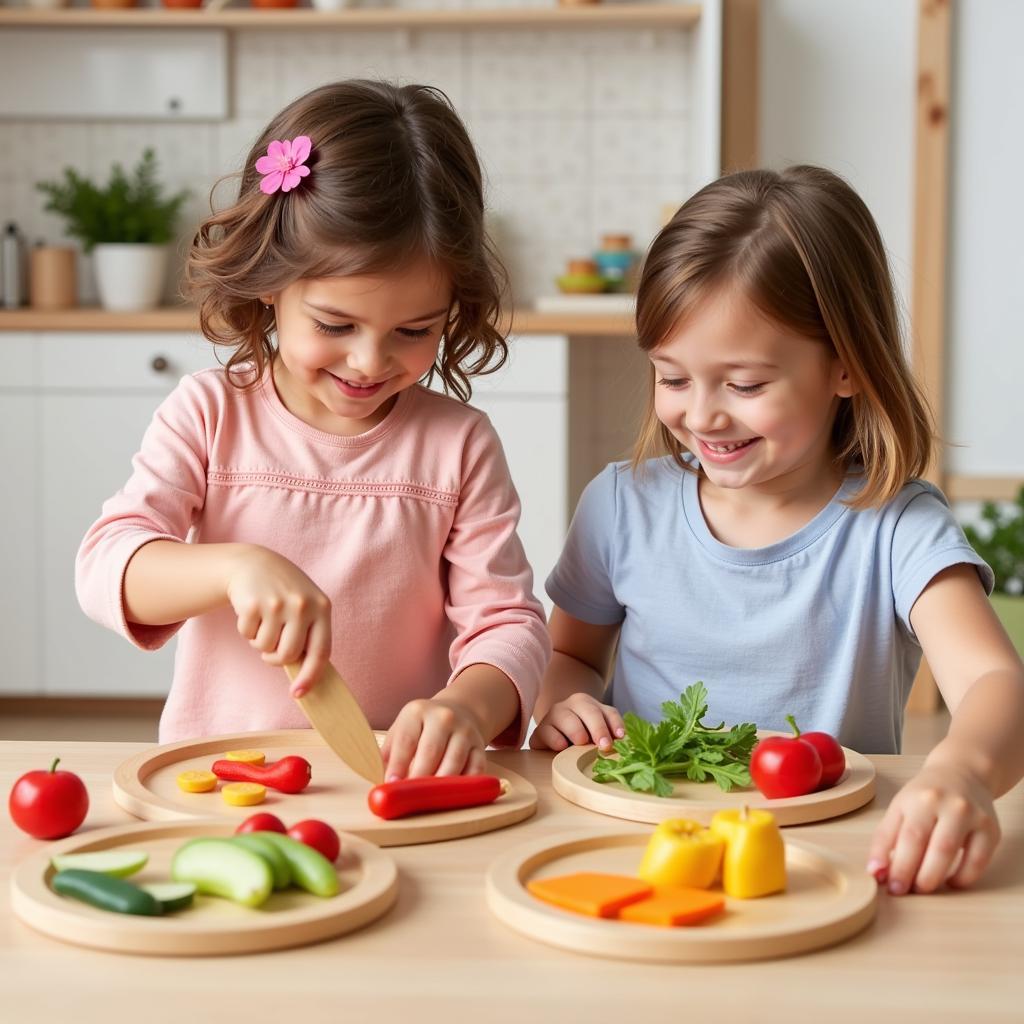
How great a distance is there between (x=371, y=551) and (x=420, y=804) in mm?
478

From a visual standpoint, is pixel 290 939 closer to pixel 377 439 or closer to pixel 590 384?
pixel 377 439

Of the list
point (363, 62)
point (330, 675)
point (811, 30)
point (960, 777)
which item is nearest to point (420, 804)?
point (330, 675)

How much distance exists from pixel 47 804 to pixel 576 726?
431 mm

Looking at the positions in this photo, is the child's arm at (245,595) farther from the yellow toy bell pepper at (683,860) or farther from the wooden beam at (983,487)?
the wooden beam at (983,487)

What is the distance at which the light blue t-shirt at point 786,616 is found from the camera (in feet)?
4.45

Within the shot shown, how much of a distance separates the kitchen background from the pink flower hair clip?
75.5 inches

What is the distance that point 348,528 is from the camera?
1.37 m

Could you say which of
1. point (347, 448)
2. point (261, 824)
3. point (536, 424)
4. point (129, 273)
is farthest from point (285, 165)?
point (129, 273)

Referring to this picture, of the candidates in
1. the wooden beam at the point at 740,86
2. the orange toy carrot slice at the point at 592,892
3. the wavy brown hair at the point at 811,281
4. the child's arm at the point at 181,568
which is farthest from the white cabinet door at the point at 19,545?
the orange toy carrot slice at the point at 592,892

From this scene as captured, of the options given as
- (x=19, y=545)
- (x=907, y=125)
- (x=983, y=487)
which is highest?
(x=907, y=125)

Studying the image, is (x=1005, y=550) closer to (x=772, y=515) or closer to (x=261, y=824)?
(x=772, y=515)

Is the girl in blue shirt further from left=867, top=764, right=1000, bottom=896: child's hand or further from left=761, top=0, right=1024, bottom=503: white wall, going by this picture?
left=761, top=0, right=1024, bottom=503: white wall

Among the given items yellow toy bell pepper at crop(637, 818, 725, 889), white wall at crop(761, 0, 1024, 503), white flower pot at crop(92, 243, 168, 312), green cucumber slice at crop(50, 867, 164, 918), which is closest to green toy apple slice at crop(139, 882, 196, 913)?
green cucumber slice at crop(50, 867, 164, 918)

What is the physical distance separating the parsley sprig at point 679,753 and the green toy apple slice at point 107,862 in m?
0.34
